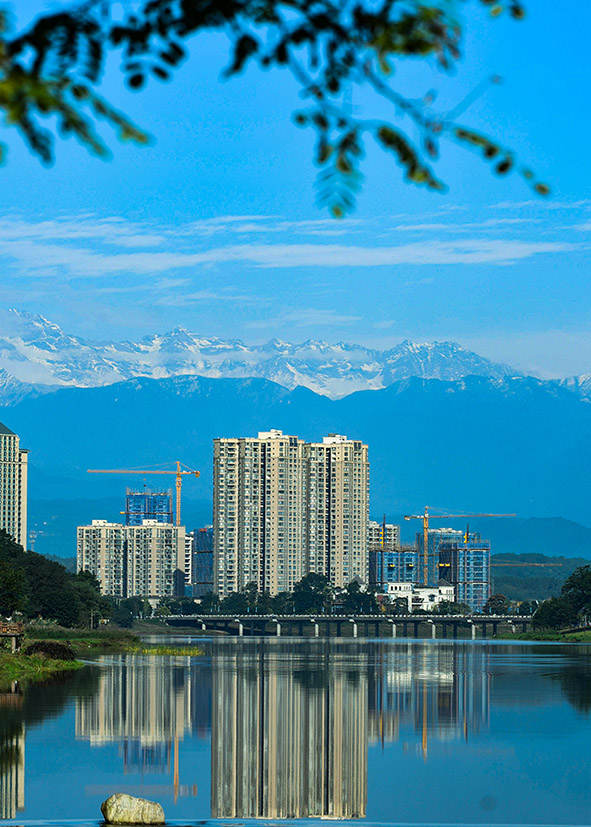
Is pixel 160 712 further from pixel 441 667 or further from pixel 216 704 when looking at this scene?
pixel 441 667

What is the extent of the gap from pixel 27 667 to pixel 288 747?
3473 cm

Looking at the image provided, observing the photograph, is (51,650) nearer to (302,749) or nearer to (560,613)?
(302,749)

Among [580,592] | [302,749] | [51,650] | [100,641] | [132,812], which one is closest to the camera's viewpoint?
[132,812]

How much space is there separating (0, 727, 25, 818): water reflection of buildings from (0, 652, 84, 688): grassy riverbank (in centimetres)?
2470

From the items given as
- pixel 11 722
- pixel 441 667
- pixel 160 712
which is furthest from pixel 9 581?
pixel 11 722

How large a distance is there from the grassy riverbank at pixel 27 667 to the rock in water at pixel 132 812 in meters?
39.6

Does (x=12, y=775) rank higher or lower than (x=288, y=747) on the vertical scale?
higher

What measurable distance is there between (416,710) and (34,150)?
47.0 m

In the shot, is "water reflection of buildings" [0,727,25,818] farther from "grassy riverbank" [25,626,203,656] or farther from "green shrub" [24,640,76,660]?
"grassy riverbank" [25,626,203,656]

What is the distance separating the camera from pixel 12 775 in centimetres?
3011

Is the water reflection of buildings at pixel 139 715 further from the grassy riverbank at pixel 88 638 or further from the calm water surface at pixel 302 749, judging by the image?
the grassy riverbank at pixel 88 638

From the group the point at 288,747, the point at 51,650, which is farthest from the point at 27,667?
the point at 288,747

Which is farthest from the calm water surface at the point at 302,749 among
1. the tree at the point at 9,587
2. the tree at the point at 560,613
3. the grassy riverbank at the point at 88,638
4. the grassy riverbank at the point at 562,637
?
the tree at the point at 560,613

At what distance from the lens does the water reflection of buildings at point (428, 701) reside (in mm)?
44875
